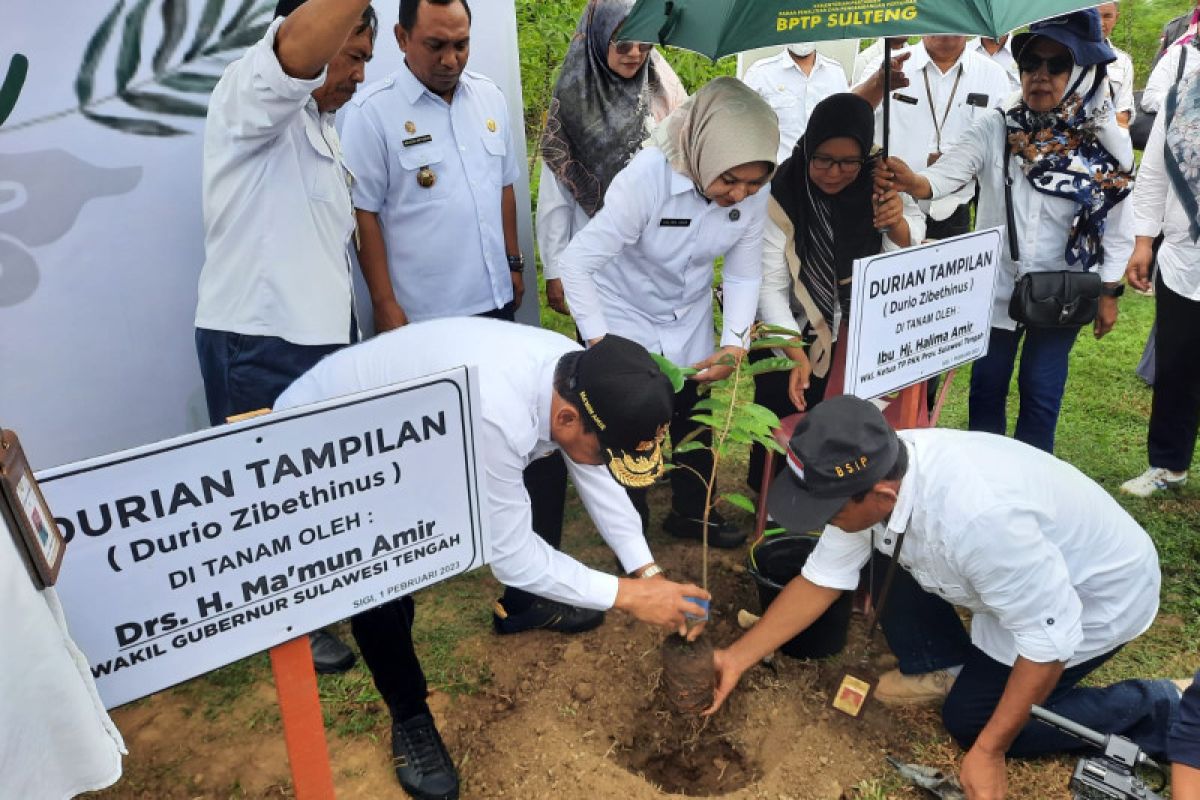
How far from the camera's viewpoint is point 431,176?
10.4 feet

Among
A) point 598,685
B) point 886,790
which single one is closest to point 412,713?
point 598,685

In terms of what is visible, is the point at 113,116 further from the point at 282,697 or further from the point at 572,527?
the point at 572,527

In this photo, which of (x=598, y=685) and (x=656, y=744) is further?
(x=598, y=685)

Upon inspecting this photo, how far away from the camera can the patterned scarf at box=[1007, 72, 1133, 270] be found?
124 inches

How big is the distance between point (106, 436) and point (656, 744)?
2100mm

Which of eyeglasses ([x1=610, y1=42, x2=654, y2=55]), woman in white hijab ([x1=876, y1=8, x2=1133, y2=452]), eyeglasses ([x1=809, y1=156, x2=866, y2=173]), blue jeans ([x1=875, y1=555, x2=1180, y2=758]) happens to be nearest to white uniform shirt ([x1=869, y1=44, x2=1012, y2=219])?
woman in white hijab ([x1=876, y1=8, x2=1133, y2=452])

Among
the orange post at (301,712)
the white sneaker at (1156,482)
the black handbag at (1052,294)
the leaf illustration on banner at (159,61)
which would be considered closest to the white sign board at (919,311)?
the black handbag at (1052,294)

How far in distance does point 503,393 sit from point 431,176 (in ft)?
4.68

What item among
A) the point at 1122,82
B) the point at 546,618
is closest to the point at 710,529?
the point at 546,618

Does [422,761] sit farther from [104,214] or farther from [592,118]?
[592,118]

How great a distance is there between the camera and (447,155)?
10.5 feet

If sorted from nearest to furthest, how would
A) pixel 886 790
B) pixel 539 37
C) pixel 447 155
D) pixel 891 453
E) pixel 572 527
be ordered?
pixel 891 453
pixel 886 790
pixel 447 155
pixel 572 527
pixel 539 37

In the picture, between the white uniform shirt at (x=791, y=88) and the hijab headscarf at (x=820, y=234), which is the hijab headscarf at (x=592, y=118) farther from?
the white uniform shirt at (x=791, y=88)

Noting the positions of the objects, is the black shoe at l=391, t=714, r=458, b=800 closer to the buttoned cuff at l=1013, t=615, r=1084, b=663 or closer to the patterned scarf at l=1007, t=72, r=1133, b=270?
the buttoned cuff at l=1013, t=615, r=1084, b=663
